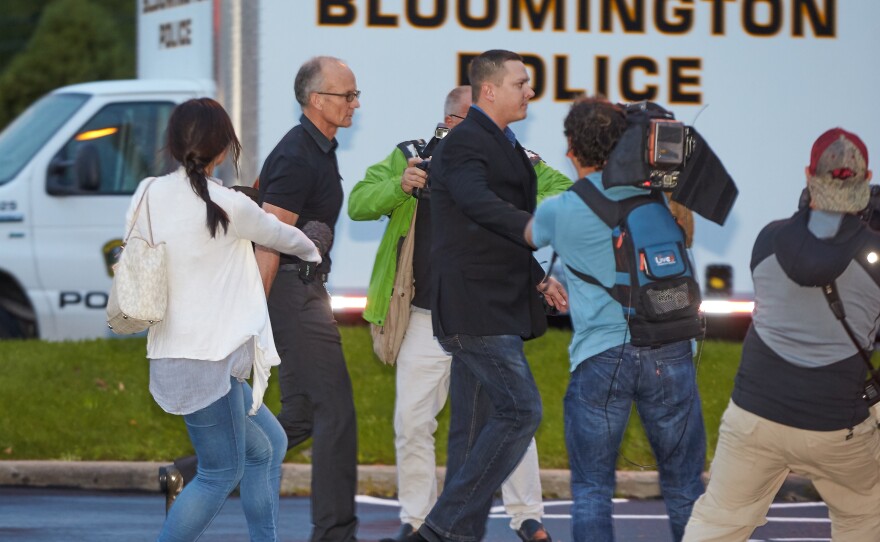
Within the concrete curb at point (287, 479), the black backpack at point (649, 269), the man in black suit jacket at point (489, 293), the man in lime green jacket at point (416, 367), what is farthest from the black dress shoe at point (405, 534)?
the concrete curb at point (287, 479)

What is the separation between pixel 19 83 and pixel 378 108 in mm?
29722

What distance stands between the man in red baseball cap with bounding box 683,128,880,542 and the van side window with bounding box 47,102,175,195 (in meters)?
7.21

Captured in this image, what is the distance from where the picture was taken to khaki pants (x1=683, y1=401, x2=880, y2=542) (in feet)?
16.8

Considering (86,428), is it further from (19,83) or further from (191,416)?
(19,83)

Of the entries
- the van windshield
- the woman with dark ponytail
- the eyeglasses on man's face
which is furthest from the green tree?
the woman with dark ponytail

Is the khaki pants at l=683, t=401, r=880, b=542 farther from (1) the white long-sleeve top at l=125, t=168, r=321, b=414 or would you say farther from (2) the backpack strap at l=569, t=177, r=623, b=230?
(1) the white long-sleeve top at l=125, t=168, r=321, b=414

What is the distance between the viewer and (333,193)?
680 centimetres

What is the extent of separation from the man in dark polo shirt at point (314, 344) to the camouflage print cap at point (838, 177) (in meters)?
2.19

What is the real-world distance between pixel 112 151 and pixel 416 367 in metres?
5.33

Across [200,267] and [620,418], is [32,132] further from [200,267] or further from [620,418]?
[620,418]

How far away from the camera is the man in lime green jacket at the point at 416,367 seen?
7023 millimetres

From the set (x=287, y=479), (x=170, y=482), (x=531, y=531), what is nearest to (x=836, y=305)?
(x=531, y=531)


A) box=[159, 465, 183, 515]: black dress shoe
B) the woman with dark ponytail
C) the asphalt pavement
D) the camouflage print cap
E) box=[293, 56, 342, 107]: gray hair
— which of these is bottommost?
the asphalt pavement

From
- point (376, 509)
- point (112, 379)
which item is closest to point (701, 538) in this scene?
point (376, 509)
